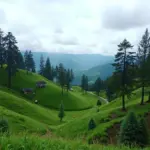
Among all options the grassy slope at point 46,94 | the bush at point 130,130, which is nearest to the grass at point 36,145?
the bush at point 130,130

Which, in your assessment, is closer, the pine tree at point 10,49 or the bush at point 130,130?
the bush at point 130,130

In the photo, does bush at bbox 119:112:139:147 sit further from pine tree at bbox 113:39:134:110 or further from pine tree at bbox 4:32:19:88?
pine tree at bbox 4:32:19:88

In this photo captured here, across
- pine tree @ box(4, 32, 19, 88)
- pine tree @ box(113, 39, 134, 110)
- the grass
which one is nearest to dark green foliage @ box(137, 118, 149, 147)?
the grass

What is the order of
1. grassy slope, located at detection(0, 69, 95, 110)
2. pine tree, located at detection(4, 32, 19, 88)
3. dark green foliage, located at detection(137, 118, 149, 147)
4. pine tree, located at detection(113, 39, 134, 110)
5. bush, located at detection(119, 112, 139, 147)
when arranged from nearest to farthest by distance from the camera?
bush, located at detection(119, 112, 139, 147)
dark green foliage, located at detection(137, 118, 149, 147)
pine tree, located at detection(113, 39, 134, 110)
pine tree, located at detection(4, 32, 19, 88)
grassy slope, located at detection(0, 69, 95, 110)

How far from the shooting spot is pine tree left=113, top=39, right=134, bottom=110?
46.1 metres

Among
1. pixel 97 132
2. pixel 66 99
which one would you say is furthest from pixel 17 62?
pixel 97 132

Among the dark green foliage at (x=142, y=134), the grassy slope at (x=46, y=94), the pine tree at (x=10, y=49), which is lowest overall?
the grassy slope at (x=46, y=94)

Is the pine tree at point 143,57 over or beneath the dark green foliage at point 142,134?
over

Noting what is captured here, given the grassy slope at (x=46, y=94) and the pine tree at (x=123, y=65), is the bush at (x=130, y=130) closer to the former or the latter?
the pine tree at (x=123, y=65)

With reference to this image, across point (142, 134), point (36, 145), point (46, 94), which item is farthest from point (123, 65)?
point (46, 94)

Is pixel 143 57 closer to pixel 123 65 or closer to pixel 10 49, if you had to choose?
pixel 123 65

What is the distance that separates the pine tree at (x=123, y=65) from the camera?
46125mm

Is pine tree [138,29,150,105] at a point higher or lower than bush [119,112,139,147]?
higher

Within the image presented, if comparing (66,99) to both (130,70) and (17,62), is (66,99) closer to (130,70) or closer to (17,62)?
(17,62)
